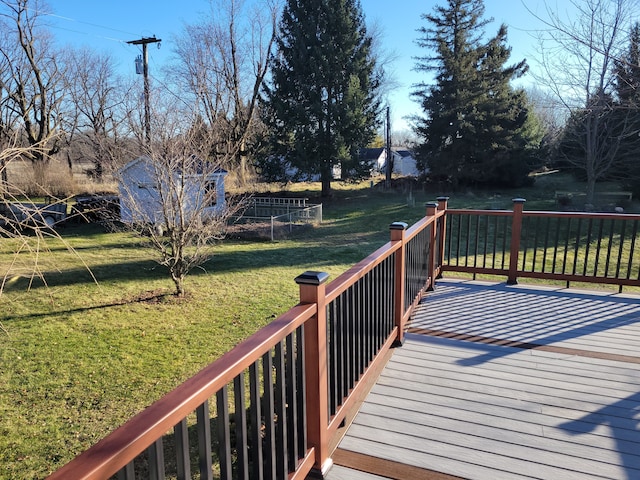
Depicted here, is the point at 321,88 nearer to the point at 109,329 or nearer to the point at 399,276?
the point at 109,329

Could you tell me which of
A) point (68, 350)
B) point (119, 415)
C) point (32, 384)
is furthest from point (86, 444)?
point (68, 350)

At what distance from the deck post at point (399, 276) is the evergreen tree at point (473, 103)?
18.0 meters

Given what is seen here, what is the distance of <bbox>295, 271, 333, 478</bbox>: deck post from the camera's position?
1.86 m

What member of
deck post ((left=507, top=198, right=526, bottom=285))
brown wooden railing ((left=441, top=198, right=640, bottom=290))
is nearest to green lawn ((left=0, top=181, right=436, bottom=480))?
brown wooden railing ((left=441, top=198, right=640, bottom=290))

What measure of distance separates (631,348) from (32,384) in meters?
5.64

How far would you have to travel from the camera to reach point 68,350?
5.36 m

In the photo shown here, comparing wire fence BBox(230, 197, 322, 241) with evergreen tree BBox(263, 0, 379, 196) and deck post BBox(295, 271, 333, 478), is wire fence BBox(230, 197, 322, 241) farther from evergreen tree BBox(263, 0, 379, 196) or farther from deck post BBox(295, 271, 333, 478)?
deck post BBox(295, 271, 333, 478)

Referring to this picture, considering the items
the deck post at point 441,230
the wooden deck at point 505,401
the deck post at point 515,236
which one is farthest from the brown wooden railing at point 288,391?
the deck post at point 515,236

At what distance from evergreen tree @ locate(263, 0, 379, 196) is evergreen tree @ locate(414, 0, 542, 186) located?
11.0 feet

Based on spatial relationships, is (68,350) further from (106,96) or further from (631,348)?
(106,96)

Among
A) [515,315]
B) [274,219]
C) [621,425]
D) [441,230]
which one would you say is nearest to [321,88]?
[274,219]

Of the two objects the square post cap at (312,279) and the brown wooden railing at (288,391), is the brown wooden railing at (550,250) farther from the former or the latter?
the square post cap at (312,279)

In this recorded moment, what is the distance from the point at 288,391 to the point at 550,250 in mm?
10530

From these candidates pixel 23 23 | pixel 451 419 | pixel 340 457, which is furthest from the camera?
pixel 23 23
